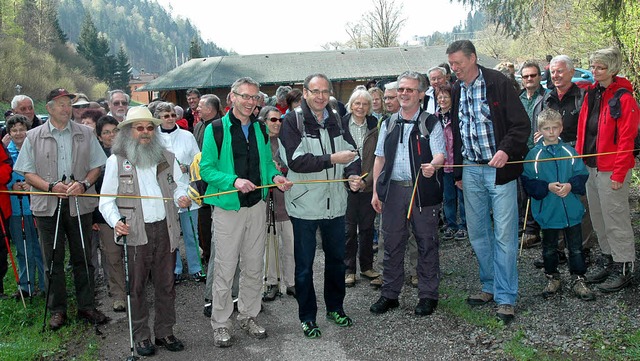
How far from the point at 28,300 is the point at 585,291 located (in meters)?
6.29

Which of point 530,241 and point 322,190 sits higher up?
point 322,190

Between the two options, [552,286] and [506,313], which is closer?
[506,313]

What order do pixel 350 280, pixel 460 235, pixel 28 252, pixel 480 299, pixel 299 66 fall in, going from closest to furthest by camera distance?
pixel 480 299 < pixel 350 280 < pixel 28 252 < pixel 460 235 < pixel 299 66

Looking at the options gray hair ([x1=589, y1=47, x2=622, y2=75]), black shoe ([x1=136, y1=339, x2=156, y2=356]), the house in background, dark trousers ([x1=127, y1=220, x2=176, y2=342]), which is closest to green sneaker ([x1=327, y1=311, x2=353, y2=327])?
dark trousers ([x1=127, y1=220, x2=176, y2=342])

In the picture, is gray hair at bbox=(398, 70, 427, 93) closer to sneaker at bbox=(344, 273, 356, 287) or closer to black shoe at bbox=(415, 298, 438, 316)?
black shoe at bbox=(415, 298, 438, 316)

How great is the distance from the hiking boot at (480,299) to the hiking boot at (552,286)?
568 millimetres

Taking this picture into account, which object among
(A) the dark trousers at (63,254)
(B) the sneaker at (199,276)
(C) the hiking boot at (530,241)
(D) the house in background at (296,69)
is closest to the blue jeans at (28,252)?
(A) the dark trousers at (63,254)

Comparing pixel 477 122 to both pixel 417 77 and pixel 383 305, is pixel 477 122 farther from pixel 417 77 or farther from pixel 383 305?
pixel 383 305

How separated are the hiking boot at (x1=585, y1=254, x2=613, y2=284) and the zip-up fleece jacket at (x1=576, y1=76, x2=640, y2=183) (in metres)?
1.00

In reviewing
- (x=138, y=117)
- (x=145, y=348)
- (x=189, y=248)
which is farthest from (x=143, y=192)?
(x=189, y=248)

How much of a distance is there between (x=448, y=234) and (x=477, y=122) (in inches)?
138

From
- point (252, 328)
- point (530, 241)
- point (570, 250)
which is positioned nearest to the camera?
point (252, 328)

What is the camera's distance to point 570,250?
5750mm

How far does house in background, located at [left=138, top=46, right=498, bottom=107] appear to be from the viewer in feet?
104
